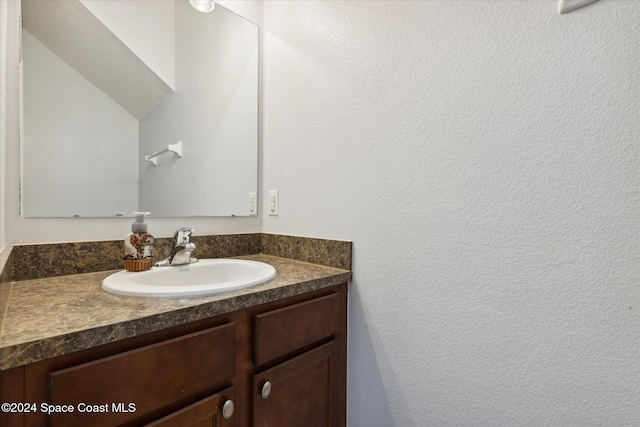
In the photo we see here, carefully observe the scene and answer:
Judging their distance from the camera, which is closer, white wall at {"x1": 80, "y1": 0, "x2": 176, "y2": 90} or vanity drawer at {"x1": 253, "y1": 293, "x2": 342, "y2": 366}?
vanity drawer at {"x1": 253, "y1": 293, "x2": 342, "y2": 366}

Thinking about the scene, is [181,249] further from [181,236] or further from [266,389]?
[266,389]

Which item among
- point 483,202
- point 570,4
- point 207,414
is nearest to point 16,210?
point 207,414

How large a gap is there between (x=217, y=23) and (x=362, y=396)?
1666 millimetres

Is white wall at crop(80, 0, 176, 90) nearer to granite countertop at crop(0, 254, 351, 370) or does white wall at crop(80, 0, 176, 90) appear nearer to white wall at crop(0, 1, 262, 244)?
white wall at crop(0, 1, 262, 244)

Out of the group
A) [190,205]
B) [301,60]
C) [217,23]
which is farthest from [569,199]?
[217,23]

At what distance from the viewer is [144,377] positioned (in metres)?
0.59

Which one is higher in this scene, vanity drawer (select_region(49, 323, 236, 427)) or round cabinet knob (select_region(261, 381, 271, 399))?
vanity drawer (select_region(49, 323, 236, 427))

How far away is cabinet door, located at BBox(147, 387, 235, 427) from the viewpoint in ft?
2.08

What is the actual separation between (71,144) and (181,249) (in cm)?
49

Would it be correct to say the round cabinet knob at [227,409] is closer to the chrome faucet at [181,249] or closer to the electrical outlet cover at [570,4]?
the chrome faucet at [181,249]

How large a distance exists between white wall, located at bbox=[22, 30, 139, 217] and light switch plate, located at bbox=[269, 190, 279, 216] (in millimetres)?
542

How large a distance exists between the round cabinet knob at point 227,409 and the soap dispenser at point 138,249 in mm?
502

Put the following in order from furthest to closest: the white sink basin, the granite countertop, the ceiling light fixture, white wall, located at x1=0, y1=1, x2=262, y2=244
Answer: the ceiling light fixture < white wall, located at x1=0, y1=1, x2=262, y2=244 < the white sink basin < the granite countertop

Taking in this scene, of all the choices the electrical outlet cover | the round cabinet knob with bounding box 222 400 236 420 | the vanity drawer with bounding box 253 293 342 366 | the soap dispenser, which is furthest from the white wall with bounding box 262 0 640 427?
the soap dispenser
